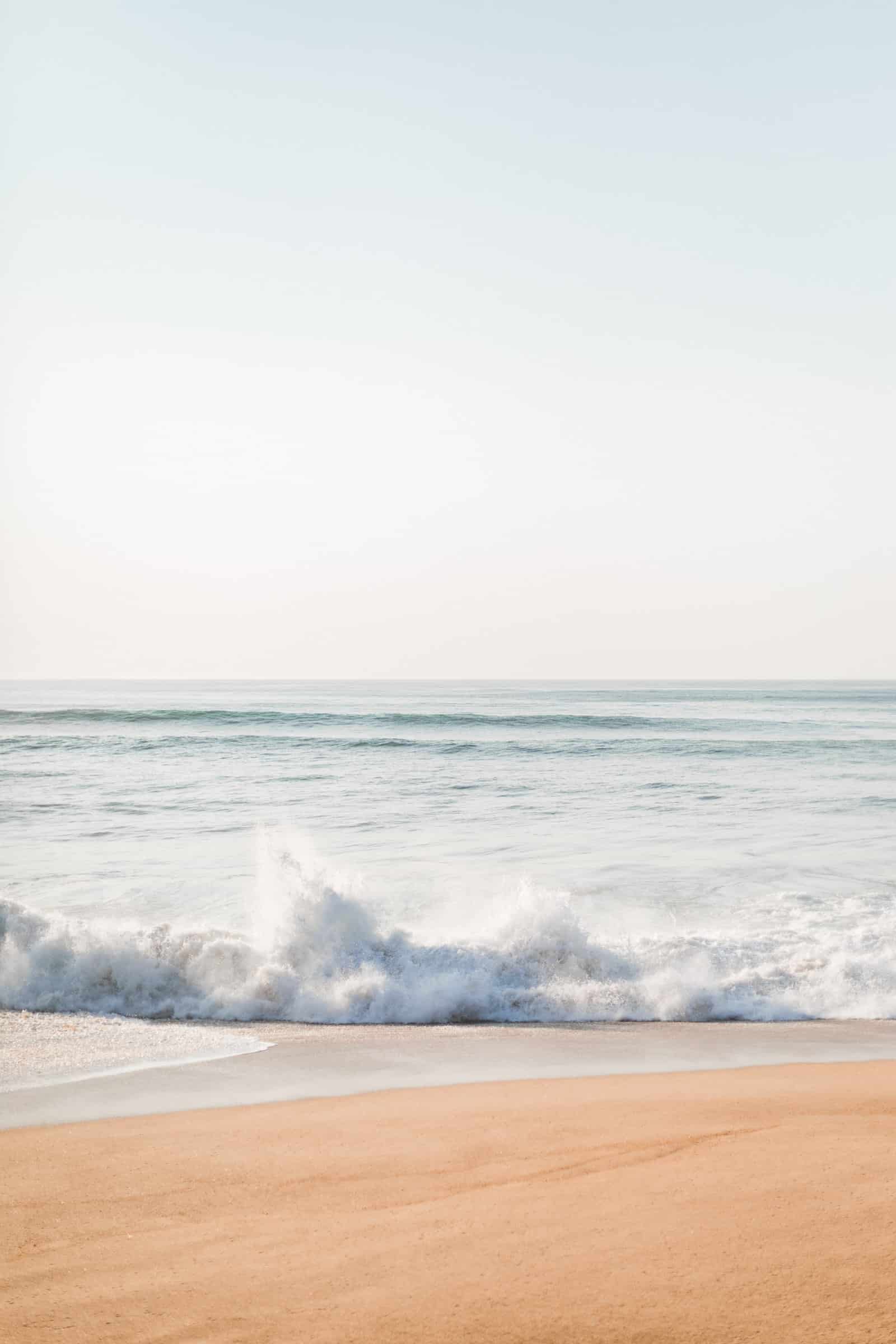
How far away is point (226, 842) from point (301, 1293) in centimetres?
1213

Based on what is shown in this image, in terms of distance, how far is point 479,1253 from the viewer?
288 cm

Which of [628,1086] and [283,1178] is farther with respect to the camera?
[628,1086]

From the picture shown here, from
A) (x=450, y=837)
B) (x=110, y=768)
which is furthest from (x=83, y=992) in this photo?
(x=110, y=768)

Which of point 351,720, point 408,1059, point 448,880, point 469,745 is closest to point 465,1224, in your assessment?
point 408,1059

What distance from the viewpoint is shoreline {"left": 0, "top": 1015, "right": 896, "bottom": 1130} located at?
5180 millimetres

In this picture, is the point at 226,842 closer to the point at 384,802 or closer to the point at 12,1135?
the point at 384,802

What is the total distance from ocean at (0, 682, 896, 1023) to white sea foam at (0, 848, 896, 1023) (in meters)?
0.02

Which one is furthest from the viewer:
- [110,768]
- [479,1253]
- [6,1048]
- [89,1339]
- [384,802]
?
[110,768]

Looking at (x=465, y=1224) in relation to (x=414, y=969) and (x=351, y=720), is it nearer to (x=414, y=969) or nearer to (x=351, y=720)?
(x=414, y=969)

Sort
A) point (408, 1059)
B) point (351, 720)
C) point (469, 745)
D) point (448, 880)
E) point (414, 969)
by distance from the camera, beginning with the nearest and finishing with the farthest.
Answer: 1. point (408, 1059)
2. point (414, 969)
3. point (448, 880)
4. point (469, 745)
5. point (351, 720)

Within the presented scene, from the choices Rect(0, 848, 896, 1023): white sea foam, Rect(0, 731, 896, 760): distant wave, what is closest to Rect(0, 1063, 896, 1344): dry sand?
Rect(0, 848, 896, 1023): white sea foam

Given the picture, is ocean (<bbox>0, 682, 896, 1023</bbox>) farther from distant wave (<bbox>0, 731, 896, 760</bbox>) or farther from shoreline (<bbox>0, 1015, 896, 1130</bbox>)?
shoreline (<bbox>0, 1015, 896, 1130</bbox>)

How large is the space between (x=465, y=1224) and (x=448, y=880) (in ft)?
29.6

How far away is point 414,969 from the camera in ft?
27.3
